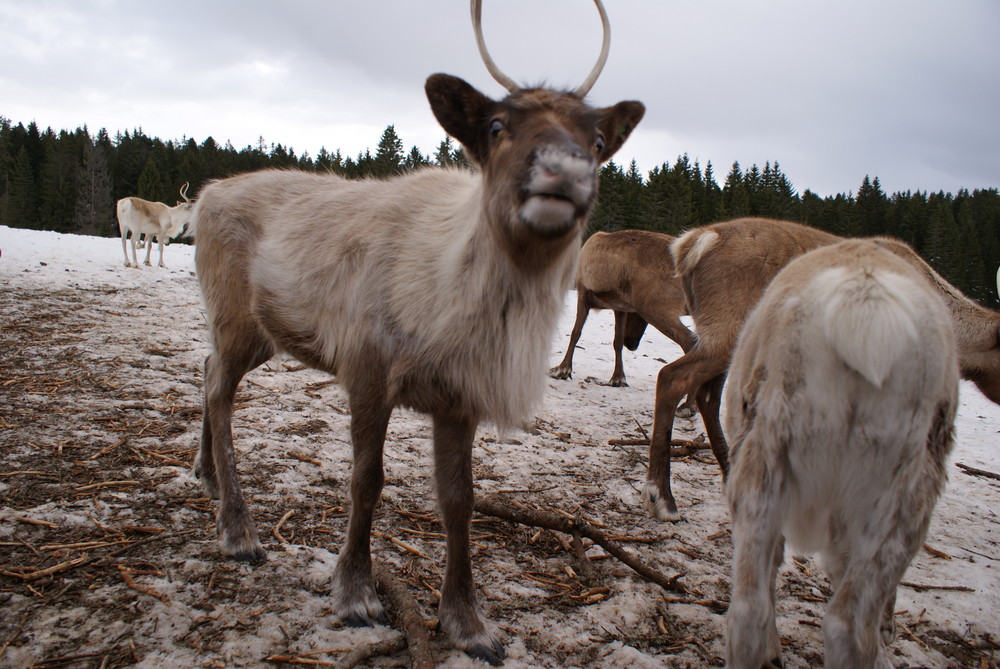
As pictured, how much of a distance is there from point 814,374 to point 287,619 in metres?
2.37

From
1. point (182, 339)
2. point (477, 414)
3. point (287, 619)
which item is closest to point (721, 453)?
point (477, 414)

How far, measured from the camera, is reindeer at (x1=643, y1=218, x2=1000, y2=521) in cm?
454

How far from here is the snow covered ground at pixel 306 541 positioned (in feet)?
8.48

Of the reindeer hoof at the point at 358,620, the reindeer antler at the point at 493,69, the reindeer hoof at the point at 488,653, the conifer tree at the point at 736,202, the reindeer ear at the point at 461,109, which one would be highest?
the conifer tree at the point at 736,202

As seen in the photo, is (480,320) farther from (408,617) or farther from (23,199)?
(23,199)

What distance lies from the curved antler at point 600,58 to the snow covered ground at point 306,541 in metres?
2.54

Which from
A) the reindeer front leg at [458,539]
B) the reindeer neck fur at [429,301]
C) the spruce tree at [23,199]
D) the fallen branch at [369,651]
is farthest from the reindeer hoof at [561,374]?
the spruce tree at [23,199]

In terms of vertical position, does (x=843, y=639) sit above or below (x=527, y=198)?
below

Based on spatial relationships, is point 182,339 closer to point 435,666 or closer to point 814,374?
point 435,666

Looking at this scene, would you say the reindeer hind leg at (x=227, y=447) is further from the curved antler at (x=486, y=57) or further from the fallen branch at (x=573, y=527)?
the curved antler at (x=486, y=57)

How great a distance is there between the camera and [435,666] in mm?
2508

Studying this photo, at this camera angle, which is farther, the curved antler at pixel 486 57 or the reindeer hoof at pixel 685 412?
the reindeer hoof at pixel 685 412

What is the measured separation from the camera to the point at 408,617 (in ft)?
8.80

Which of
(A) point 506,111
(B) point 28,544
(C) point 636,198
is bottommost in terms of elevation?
(B) point 28,544
